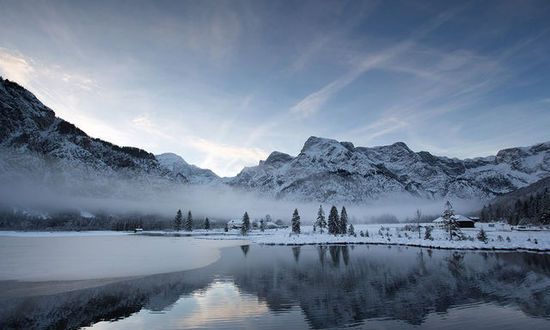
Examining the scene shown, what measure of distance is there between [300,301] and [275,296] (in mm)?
2921

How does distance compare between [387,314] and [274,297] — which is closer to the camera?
[387,314]

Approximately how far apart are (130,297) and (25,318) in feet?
26.9

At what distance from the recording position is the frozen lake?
23016mm

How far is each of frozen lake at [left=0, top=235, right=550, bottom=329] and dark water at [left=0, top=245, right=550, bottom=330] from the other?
72 mm

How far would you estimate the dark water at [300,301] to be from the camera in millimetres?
22781

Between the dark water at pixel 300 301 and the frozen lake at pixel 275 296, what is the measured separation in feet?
0.23

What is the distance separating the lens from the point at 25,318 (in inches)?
912

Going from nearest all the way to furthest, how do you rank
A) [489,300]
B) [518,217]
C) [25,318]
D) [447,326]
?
1. [447,326]
2. [25,318]
3. [489,300]
4. [518,217]

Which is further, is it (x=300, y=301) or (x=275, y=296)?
(x=275, y=296)

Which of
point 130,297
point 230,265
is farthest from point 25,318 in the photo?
point 230,265

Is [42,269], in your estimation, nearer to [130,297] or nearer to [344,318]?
[130,297]

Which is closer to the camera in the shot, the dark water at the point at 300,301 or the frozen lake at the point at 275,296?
the dark water at the point at 300,301

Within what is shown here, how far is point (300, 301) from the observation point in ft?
94.4

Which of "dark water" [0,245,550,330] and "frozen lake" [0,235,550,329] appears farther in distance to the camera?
"frozen lake" [0,235,550,329]
